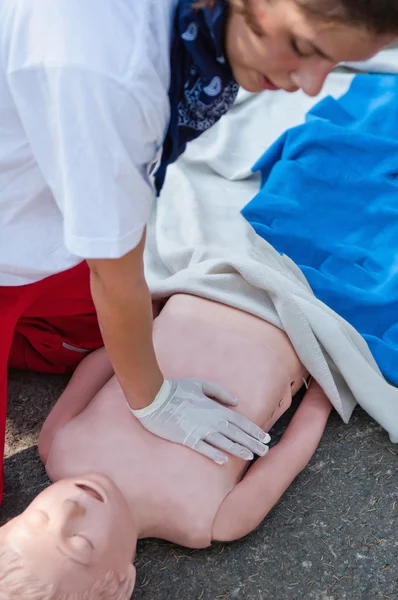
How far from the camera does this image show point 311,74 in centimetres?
92

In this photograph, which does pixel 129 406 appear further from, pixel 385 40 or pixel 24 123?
pixel 385 40

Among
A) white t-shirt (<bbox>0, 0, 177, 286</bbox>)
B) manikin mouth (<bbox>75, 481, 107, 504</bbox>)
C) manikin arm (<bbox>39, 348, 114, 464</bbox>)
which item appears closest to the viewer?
white t-shirt (<bbox>0, 0, 177, 286</bbox>)

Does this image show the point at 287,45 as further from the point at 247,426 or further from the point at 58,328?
the point at 58,328

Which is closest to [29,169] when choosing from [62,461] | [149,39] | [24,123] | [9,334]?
[24,123]

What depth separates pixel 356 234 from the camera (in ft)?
6.45

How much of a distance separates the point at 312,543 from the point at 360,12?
41.7 inches

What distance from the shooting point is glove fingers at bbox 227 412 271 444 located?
58.0 inches

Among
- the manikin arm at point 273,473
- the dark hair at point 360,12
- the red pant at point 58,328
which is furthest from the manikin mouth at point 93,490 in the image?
the dark hair at point 360,12

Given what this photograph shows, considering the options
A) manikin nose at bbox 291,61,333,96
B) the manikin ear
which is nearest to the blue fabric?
the manikin ear

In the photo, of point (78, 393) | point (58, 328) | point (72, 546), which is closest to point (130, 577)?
point (72, 546)

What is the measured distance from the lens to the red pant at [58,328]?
5.66 feet

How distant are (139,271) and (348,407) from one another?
2.53 ft

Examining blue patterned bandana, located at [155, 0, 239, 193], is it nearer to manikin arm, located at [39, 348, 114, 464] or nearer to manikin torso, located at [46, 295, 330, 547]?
manikin torso, located at [46, 295, 330, 547]

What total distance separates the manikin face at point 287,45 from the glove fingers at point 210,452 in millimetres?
736
